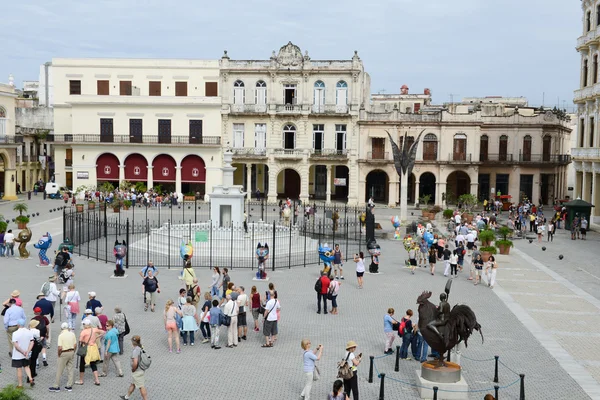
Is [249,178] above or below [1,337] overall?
above

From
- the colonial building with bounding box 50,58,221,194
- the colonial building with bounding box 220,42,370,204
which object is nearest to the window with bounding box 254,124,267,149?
the colonial building with bounding box 220,42,370,204

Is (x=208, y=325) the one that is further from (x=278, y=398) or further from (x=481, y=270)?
(x=481, y=270)

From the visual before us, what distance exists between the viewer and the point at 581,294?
2264cm

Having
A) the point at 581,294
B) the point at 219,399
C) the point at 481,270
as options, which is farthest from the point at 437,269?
the point at 219,399

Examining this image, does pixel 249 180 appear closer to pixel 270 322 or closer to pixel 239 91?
pixel 239 91

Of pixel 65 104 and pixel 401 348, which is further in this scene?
pixel 65 104

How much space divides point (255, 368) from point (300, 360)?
1.15 m

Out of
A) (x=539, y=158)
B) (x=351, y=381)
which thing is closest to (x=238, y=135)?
(x=539, y=158)

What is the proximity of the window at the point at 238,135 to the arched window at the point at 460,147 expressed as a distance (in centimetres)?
1779

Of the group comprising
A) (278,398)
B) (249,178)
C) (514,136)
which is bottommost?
(278,398)

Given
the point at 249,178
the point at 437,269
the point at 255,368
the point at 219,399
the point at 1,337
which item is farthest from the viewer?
the point at 249,178

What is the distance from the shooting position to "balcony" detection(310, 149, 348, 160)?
55.3 m

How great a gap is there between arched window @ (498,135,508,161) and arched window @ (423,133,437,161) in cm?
618

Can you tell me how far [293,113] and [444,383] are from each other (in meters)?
43.3
